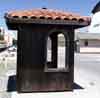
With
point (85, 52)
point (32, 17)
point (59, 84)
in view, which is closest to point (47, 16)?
point (32, 17)

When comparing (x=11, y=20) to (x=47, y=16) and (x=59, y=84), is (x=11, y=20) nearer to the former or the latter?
(x=47, y=16)

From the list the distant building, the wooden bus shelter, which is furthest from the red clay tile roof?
the distant building

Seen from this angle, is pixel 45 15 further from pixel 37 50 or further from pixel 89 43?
pixel 89 43

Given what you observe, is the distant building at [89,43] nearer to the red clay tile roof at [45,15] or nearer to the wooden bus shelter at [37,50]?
the red clay tile roof at [45,15]

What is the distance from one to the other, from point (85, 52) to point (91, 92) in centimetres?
4514

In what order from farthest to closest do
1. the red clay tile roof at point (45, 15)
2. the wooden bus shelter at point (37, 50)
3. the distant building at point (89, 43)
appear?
the distant building at point (89, 43), the wooden bus shelter at point (37, 50), the red clay tile roof at point (45, 15)

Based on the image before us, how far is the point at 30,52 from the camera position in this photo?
1091 centimetres

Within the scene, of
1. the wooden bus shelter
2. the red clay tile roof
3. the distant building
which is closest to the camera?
the red clay tile roof

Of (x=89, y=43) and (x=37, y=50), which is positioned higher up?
(x=37, y=50)

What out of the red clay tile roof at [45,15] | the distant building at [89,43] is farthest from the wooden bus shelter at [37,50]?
the distant building at [89,43]

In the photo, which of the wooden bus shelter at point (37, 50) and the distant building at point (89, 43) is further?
A: the distant building at point (89, 43)

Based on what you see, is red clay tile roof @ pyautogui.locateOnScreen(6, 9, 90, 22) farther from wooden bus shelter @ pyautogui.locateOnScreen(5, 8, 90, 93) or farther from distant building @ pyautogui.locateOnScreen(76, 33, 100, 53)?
distant building @ pyautogui.locateOnScreen(76, 33, 100, 53)

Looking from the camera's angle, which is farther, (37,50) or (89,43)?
(89,43)

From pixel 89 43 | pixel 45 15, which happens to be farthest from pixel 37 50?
pixel 89 43
